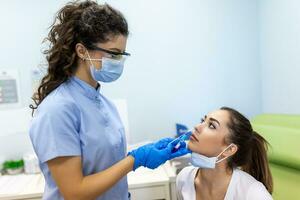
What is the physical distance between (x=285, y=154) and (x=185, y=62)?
43.0 inches

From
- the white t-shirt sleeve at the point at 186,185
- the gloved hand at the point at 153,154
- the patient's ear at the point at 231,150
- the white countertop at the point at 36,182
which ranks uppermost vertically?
the gloved hand at the point at 153,154

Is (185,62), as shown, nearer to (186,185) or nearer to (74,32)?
(186,185)

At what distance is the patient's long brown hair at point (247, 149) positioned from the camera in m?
1.33

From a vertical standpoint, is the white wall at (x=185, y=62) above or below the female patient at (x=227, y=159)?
above

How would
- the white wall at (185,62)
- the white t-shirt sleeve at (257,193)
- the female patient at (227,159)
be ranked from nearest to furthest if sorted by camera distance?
1. the white t-shirt sleeve at (257,193)
2. the female patient at (227,159)
3. the white wall at (185,62)

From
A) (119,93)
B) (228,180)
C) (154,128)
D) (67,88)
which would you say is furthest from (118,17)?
(154,128)

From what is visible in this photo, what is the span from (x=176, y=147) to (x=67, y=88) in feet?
1.71

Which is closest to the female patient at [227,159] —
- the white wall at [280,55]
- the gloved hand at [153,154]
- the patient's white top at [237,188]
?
the patient's white top at [237,188]

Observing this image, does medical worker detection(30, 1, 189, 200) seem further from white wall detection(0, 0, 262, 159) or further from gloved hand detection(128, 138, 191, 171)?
white wall detection(0, 0, 262, 159)

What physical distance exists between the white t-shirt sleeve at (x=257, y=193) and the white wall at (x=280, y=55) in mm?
850

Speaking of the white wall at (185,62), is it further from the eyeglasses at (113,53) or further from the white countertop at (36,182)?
the eyeglasses at (113,53)

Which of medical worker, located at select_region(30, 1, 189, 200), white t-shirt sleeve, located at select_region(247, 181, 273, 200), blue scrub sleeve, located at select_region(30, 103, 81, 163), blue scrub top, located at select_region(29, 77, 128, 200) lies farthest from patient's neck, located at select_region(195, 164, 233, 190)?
blue scrub sleeve, located at select_region(30, 103, 81, 163)

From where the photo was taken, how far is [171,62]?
231cm

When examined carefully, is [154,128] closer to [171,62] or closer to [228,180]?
[171,62]
